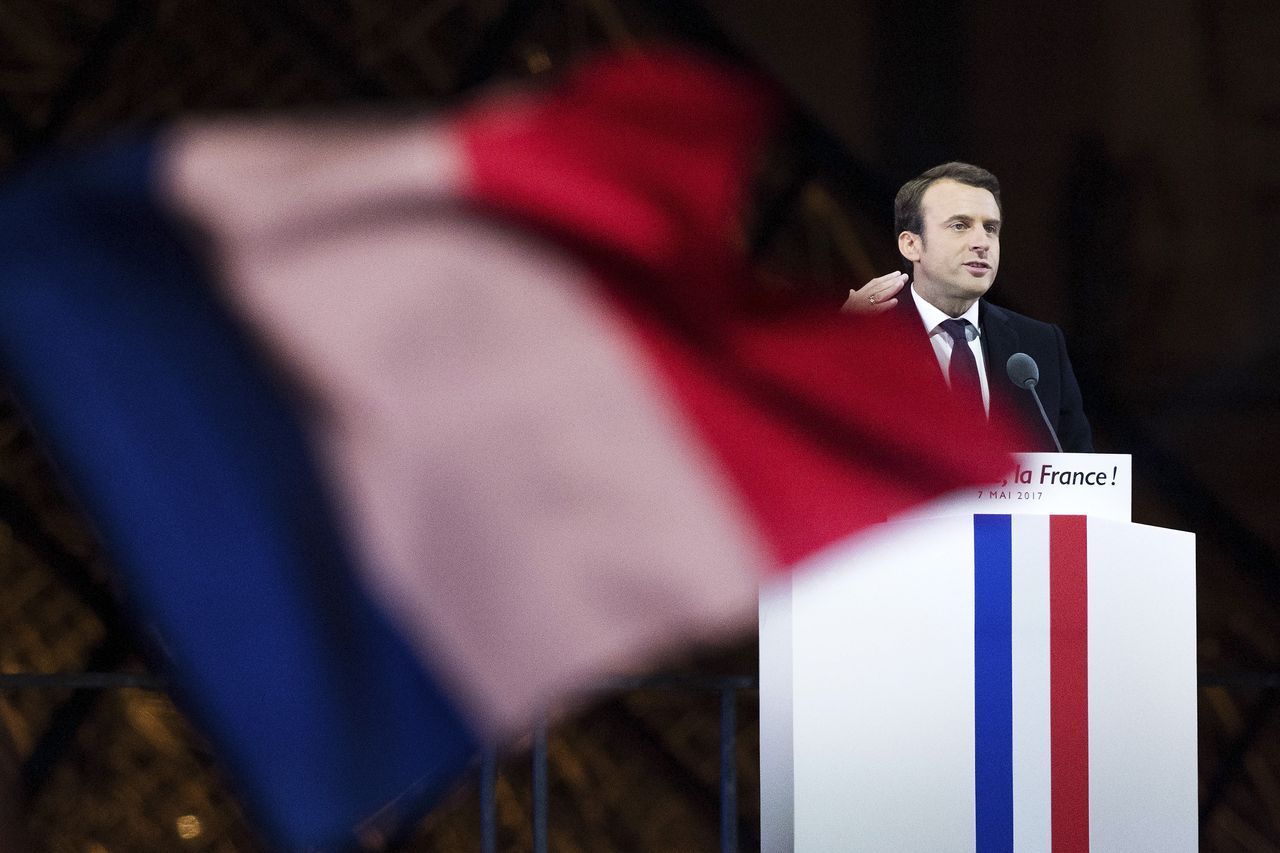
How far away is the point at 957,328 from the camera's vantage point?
2.21 metres

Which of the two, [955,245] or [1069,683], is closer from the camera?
[1069,683]

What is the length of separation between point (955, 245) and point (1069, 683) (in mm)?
720

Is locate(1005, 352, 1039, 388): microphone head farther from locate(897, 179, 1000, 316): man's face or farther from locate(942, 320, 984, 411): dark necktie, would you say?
locate(897, 179, 1000, 316): man's face

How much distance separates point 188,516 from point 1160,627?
4.31 feet

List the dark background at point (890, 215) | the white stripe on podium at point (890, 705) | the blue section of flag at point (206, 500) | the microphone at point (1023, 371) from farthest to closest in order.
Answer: the dark background at point (890, 215) → the microphone at point (1023, 371) → the white stripe on podium at point (890, 705) → the blue section of flag at point (206, 500)

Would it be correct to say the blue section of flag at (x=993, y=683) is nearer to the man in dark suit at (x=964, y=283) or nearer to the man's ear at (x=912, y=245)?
the man in dark suit at (x=964, y=283)

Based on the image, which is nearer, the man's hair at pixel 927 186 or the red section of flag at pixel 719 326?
the red section of flag at pixel 719 326

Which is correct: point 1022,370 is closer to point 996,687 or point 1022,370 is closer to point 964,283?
point 964,283

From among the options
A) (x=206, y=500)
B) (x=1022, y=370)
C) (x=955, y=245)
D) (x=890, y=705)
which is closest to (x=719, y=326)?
(x=206, y=500)

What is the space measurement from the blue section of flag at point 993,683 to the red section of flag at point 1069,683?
0.19 ft

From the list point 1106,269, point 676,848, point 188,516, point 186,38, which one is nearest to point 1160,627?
point 188,516

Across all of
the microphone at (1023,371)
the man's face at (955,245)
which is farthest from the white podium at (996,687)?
the man's face at (955,245)

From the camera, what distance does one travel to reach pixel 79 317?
95cm

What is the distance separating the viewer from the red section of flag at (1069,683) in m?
1.81
